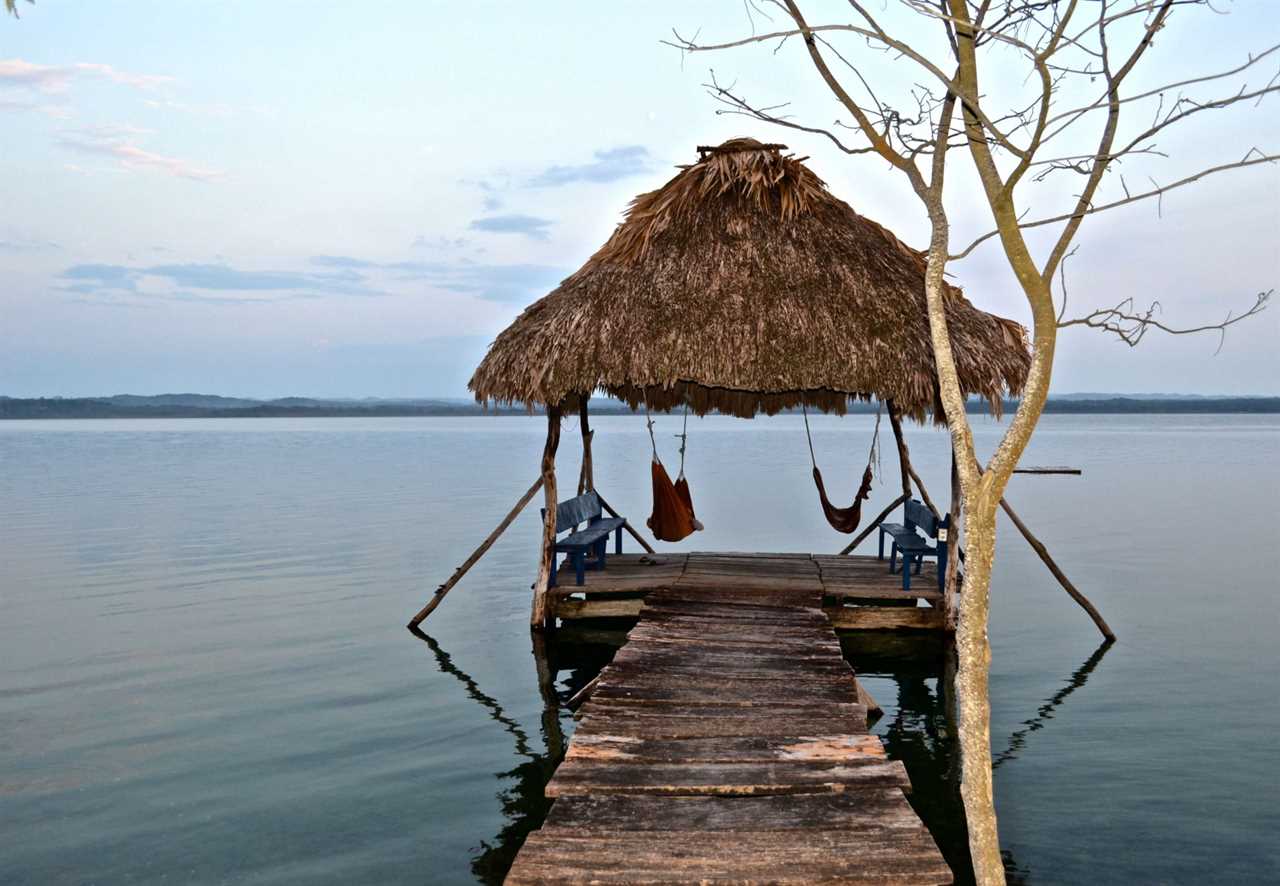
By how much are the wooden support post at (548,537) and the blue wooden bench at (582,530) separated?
0.06 meters

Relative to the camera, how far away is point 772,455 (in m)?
53.4

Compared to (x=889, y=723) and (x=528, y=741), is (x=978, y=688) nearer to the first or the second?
(x=889, y=723)

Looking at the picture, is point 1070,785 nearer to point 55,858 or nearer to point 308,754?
point 308,754

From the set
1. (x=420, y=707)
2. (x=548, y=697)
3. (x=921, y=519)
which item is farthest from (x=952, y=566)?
(x=420, y=707)

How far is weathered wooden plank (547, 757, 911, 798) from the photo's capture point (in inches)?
183

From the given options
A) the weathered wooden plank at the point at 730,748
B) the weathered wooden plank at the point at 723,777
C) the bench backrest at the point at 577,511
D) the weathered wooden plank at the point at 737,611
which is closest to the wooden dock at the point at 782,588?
the weathered wooden plank at the point at 737,611

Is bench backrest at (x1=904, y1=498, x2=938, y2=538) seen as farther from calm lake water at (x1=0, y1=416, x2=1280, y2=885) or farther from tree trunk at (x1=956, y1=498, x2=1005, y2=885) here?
tree trunk at (x1=956, y1=498, x2=1005, y2=885)

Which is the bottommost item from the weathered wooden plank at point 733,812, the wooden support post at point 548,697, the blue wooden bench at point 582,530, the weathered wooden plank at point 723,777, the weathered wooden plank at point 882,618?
the wooden support post at point 548,697

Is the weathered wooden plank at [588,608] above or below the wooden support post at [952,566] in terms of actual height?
below

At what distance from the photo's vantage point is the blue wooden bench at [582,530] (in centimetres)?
962

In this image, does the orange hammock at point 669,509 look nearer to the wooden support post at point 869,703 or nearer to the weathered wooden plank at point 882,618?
the weathered wooden plank at point 882,618

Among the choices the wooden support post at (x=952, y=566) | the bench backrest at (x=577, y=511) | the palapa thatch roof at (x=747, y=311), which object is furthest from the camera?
the bench backrest at (x=577, y=511)

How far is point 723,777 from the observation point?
4777 millimetres

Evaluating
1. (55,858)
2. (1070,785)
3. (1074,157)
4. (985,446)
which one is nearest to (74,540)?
(55,858)
